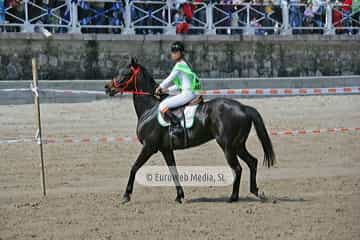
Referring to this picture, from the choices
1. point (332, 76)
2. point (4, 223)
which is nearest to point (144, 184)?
point (4, 223)

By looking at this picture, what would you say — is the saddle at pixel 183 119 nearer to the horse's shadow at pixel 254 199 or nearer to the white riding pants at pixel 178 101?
the white riding pants at pixel 178 101

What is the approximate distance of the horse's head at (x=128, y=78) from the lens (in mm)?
11867

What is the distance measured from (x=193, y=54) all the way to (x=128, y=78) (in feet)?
37.9

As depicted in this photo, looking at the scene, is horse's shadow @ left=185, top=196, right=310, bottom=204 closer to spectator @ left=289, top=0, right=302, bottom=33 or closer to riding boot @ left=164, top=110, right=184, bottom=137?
riding boot @ left=164, top=110, right=184, bottom=137

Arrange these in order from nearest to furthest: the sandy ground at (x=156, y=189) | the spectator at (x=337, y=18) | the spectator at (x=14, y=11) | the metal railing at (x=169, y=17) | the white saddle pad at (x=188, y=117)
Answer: the sandy ground at (x=156, y=189) < the white saddle pad at (x=188, y=117) < the spectator at (x=14, y=11) < the metal railing at (x=169, y=17) < the spectator at (x=337, y=18)

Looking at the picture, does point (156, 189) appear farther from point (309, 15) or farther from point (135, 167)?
point (309, 15)

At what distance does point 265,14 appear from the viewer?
24.8 meters

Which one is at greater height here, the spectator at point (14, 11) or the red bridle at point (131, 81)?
the spectator at point (14, 11)

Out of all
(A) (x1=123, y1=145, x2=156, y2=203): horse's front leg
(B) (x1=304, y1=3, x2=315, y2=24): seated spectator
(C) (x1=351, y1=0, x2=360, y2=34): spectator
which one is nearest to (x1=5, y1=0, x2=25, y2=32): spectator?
(B) (x1=304, y1=3, x2=315, y2=24): seated spectator

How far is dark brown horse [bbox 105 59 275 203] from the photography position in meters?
11.2

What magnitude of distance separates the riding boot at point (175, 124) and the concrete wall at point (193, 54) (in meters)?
7.77

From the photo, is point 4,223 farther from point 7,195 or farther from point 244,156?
point 244,156

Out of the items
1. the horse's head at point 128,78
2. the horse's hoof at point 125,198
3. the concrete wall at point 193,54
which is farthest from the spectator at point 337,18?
the horse's hoof at point 125,198

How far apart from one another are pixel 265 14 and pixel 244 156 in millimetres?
13952
